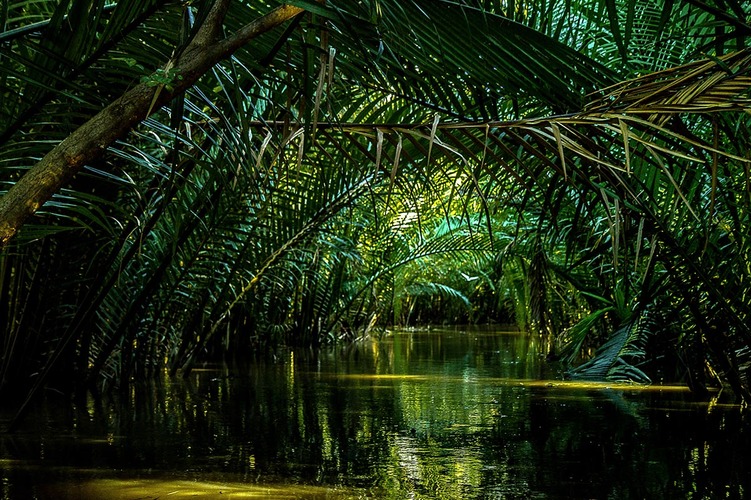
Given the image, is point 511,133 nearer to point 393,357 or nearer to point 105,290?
point 105,290

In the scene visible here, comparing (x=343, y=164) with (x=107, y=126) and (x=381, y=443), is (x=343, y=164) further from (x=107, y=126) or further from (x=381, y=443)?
(x=107, y=126)

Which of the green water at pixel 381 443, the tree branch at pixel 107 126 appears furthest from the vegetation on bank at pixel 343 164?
the green water at pixel 381 443

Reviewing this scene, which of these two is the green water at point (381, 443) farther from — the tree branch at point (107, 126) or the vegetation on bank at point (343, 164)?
the tree branch at point (107, 126)

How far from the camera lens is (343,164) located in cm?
354

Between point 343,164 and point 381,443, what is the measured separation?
115cm

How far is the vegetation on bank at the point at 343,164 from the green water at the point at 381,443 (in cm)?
41

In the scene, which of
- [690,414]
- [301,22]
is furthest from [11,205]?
[690,414]

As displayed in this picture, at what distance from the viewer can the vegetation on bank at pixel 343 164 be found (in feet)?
6.50

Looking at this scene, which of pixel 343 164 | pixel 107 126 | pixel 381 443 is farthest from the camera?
pixel 381 443

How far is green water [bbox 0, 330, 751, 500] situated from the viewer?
9.64 ft

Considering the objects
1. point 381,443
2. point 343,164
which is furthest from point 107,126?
point 381,443

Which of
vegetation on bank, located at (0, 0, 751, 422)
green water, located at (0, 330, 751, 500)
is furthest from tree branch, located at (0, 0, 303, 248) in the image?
green water, located at (0, 330, 751, 500)

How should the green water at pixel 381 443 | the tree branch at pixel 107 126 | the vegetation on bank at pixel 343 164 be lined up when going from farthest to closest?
1. the green water at pixel 381 443
2. the vegetation on bank at pixel 343 164
3. the tree branch at pixel 107 126

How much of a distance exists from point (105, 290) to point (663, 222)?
2.41m
